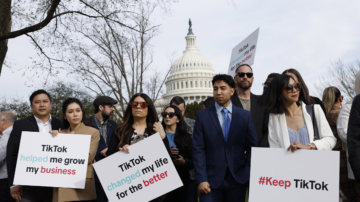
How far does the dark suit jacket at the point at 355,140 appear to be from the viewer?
7.57 ft

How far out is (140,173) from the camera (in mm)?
3352

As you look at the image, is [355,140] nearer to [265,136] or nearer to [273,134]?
[273,134]

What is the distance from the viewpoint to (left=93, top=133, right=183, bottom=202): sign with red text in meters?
3.31

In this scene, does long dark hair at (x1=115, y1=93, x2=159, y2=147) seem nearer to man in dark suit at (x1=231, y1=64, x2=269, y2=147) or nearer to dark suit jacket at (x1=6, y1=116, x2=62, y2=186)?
dark suit jacket at (x1=6, y1=116, x2=62, y2=186)

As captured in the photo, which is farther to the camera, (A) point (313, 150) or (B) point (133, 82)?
(B) point (133, 82)

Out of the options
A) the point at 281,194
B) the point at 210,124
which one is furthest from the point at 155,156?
the point at 281,194

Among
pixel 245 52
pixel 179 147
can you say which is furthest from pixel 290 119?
pixel 245 52

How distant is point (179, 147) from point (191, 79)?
88.5m

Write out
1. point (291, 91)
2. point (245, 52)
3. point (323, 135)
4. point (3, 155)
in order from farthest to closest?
point (245, 52) → point (3, 155) → point (291, 91) → point (323, 135)

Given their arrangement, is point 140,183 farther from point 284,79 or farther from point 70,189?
point 284,79

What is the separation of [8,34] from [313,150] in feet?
21.2

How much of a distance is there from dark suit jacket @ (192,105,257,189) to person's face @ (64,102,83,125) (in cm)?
148

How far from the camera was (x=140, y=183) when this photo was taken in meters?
3.33

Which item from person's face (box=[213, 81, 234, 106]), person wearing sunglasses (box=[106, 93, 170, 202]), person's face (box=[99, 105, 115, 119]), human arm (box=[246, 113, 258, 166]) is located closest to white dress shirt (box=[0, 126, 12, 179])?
person's face (box=[99, 105, 115, 119])
